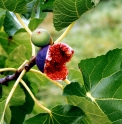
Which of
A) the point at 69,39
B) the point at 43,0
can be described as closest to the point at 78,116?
the point at 43,0

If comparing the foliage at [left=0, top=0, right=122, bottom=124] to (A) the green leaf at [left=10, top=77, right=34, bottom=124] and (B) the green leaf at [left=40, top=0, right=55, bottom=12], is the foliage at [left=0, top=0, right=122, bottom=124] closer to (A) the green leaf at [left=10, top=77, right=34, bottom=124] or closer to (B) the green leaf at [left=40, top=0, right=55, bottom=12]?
(B) the green leaf at [left=40, top=0, right=55, bottom=12]

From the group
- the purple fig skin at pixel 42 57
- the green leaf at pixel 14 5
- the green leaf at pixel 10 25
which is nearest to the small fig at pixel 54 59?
the purple fig skin at pixel 42 57

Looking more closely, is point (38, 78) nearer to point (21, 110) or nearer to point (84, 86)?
point (21, 110)

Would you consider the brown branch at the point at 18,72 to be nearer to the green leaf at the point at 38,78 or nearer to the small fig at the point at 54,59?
the small fig at the point at 54,59

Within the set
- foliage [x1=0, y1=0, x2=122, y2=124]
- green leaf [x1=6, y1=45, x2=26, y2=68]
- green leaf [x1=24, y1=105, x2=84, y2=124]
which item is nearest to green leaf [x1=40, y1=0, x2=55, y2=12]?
foliage [x1=0, y1=0, x2=122, y2=124]

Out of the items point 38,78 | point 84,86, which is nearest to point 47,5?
point 84,86

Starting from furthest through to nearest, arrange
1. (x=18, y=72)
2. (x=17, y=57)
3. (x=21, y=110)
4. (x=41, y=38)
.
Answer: (x=21, y=110) < (x=17, y=57) < (x=18, y=72) < (x=41, y=38)

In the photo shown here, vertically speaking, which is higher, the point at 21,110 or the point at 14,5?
the point at 14,5
